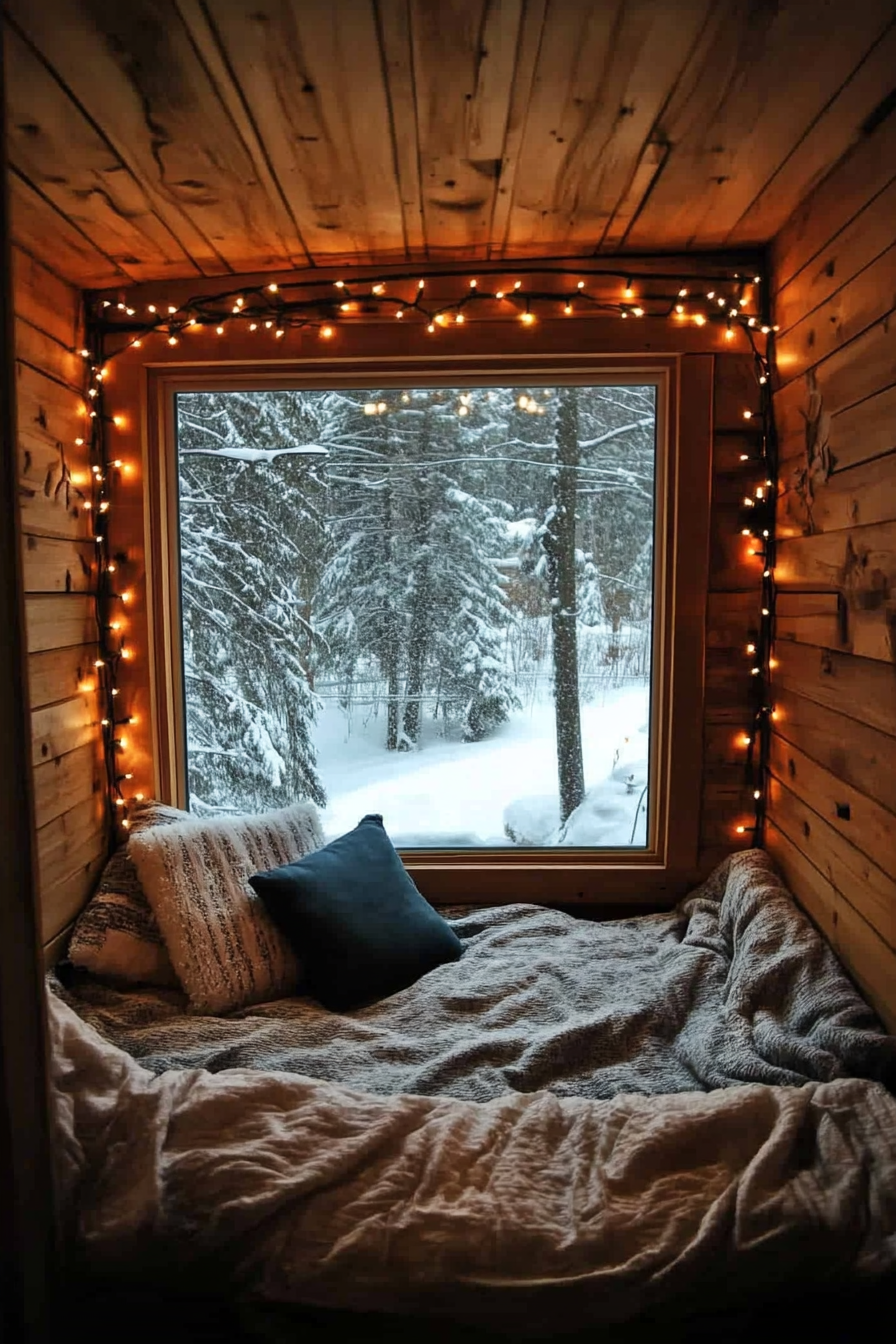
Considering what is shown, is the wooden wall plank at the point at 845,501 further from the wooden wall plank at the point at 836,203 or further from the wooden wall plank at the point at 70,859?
the wooden wall plank at the point at 70,859

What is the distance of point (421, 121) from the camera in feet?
5.22

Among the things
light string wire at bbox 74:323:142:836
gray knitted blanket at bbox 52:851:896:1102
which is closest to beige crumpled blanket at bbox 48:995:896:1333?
gray knitted blanket at bbox 52:851:896:1102

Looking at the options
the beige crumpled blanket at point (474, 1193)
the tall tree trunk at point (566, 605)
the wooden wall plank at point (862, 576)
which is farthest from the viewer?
the tall tree trunk at point (566, 605)

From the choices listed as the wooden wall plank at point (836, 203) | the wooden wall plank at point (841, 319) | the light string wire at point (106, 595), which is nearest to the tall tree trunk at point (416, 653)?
the light string wire at point (106, 595)

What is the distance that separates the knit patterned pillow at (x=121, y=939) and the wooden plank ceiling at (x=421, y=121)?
1478mm

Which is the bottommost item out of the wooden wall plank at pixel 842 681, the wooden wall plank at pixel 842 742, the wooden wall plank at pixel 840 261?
the wooden wall plank at pixel 842 742

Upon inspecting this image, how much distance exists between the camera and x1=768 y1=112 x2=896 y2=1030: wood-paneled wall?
1558 mm

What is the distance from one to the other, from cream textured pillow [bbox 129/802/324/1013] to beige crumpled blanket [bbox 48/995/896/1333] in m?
0.52

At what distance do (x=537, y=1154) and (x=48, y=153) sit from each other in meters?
2.04

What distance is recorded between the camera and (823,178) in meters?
1.81

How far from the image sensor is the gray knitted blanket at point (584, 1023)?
62.1 inches

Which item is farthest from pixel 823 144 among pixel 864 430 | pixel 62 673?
pixel 62 673

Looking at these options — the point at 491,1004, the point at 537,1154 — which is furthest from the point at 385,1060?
the point at 537,1154

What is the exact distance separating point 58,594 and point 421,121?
4.47 ft
